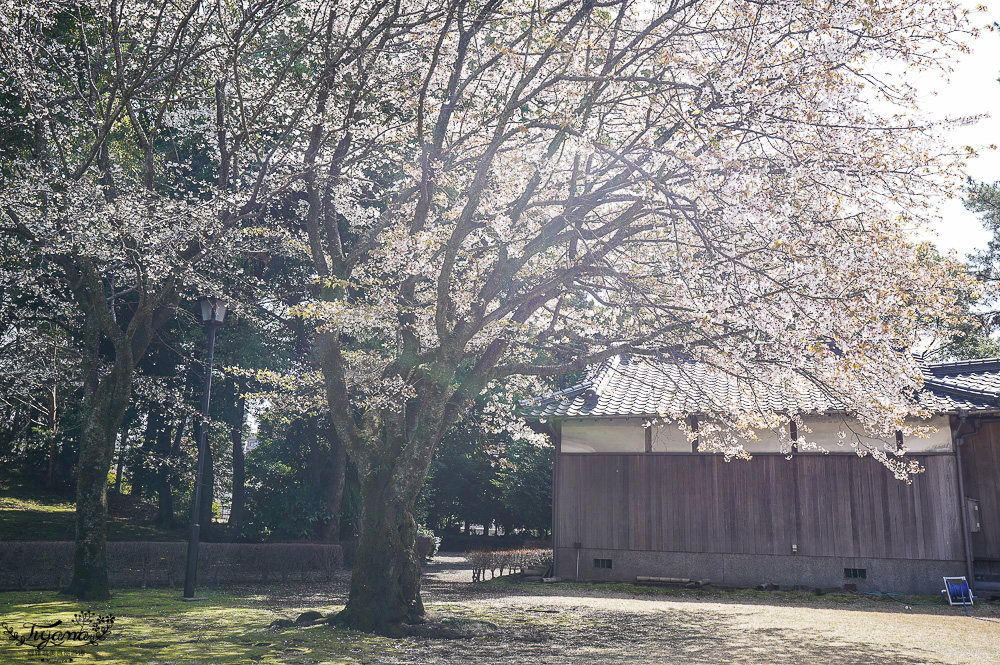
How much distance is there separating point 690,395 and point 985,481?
701cm

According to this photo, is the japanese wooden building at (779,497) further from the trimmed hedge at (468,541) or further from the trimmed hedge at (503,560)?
the trimmed hedge at (468,541)

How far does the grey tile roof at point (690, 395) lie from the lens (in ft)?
49.6

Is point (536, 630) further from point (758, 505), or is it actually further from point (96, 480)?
point (758, 505)

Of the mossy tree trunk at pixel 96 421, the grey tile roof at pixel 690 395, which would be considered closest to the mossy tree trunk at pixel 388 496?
the mossy tree trunk at pixel 96 421

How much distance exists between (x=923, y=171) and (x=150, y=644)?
10.5 m

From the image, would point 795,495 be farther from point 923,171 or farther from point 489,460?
point 489,460

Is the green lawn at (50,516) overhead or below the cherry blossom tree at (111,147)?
below

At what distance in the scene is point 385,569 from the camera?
978 cm

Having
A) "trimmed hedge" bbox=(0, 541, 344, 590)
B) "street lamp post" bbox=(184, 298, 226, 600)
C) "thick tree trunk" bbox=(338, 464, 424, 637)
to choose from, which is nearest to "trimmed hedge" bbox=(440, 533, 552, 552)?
"trimmed hedge" bbox=(0, 541, 344, 590)

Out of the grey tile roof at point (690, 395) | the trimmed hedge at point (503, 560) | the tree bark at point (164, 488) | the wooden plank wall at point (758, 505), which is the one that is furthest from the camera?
the tree bark at point (164, 488)

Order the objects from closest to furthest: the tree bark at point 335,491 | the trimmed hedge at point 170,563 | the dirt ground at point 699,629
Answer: the dirt ground at point 699,629
the trimmed hedge at point 170,563
the tree bark at point 335,491

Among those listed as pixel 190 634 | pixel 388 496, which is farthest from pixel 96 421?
pixel 388 496

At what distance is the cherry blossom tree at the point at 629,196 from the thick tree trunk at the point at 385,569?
1.3 inches

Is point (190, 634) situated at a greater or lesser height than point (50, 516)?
lesser
